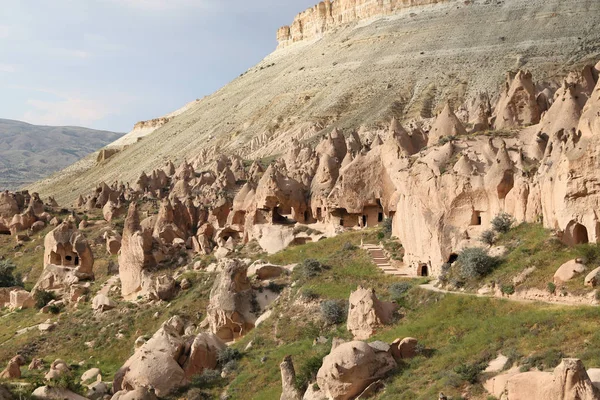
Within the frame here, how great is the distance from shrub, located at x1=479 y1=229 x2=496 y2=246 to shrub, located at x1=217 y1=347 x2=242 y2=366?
10928 millimetres

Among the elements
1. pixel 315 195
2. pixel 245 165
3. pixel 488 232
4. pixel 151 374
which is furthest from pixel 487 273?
pixel 245 165

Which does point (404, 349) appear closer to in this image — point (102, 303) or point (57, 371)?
point (57, 371)

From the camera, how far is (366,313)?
84.7 feet

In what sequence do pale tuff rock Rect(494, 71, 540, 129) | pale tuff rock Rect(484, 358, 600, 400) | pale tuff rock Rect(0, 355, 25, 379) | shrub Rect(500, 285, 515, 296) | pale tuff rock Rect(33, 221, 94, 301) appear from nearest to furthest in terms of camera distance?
pale tuff rock Rect(484, 358, 600, 400) → shrub Rect(500, 285, 515, 296) → pale tuff rock Rect(0, 355, 25, 379) → pale tuff rock Rect(494, 71, 540, 129) → pale tuff rock Rect(33, 221, 94, 301)

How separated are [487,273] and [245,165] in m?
51.7

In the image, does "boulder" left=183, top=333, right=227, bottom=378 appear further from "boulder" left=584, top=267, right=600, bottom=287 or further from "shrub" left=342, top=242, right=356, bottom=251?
"boulder" left=584, top=267, right=600, bottom=287

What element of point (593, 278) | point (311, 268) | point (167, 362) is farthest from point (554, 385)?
point (311, 268)

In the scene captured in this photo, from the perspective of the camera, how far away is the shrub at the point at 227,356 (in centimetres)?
2828

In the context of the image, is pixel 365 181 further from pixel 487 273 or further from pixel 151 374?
pixel 151 374

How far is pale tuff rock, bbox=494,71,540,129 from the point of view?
4134cm

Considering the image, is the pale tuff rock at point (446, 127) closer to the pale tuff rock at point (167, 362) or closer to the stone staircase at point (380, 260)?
→ the stone staircase at point (380, 260)

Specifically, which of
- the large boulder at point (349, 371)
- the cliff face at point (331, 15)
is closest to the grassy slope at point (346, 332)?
the large boulder at point (349, 371)

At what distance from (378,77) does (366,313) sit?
284 feet

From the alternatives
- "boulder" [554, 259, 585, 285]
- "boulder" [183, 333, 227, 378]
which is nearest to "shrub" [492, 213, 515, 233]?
"boulder" [554, 259, 585, 285]
